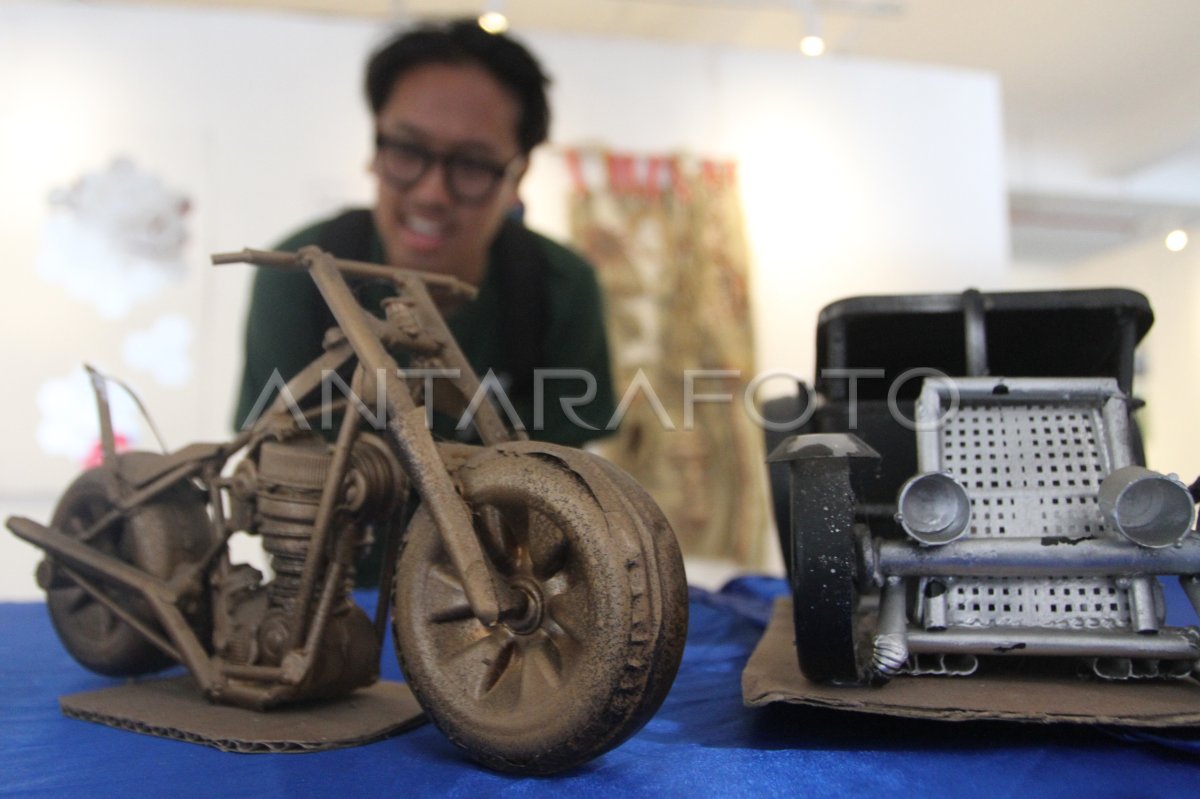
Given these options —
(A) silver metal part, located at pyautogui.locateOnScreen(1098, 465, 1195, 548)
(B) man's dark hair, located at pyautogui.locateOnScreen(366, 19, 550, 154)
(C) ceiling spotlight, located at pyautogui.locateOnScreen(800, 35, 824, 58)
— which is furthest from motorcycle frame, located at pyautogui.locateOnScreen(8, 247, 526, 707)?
(C) ceiling spotlight, located at pyautogui.locateOnScreen(800, 35, 824, 58)

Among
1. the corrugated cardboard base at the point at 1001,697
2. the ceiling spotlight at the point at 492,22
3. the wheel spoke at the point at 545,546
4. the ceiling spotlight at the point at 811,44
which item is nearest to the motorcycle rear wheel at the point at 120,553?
the wheel spoke at the point at 545,546

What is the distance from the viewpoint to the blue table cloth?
1.20 meters

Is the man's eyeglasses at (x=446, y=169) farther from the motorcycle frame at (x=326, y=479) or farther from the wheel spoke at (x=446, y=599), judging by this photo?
the wheel spoke at (x=446, y=599)

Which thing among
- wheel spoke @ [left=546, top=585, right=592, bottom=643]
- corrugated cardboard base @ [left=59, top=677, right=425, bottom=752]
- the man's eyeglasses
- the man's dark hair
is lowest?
corrugated cardboard base @ [left=59, top=677, right=425, bottom=752]

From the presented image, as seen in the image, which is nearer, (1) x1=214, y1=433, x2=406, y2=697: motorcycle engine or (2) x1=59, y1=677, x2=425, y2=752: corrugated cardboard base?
(2) x1=59, y1=677, x2=425, y2=752: corrugated cardboard base

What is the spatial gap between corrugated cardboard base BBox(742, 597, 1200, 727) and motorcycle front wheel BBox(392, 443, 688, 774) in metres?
0.31

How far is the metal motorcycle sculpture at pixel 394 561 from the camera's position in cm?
122

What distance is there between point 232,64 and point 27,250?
970 millimetres

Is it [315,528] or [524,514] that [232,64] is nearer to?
[315,528]

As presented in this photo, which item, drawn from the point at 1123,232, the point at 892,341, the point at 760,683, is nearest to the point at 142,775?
the point at 760,683

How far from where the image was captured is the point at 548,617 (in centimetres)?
133

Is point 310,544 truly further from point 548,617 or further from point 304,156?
point 304,156

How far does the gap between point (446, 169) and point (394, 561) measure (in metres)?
1.86

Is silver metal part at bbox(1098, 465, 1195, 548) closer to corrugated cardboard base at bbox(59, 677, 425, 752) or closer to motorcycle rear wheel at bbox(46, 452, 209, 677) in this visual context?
corrugated cardboard base at bbox(59, 677, 425, 752)
